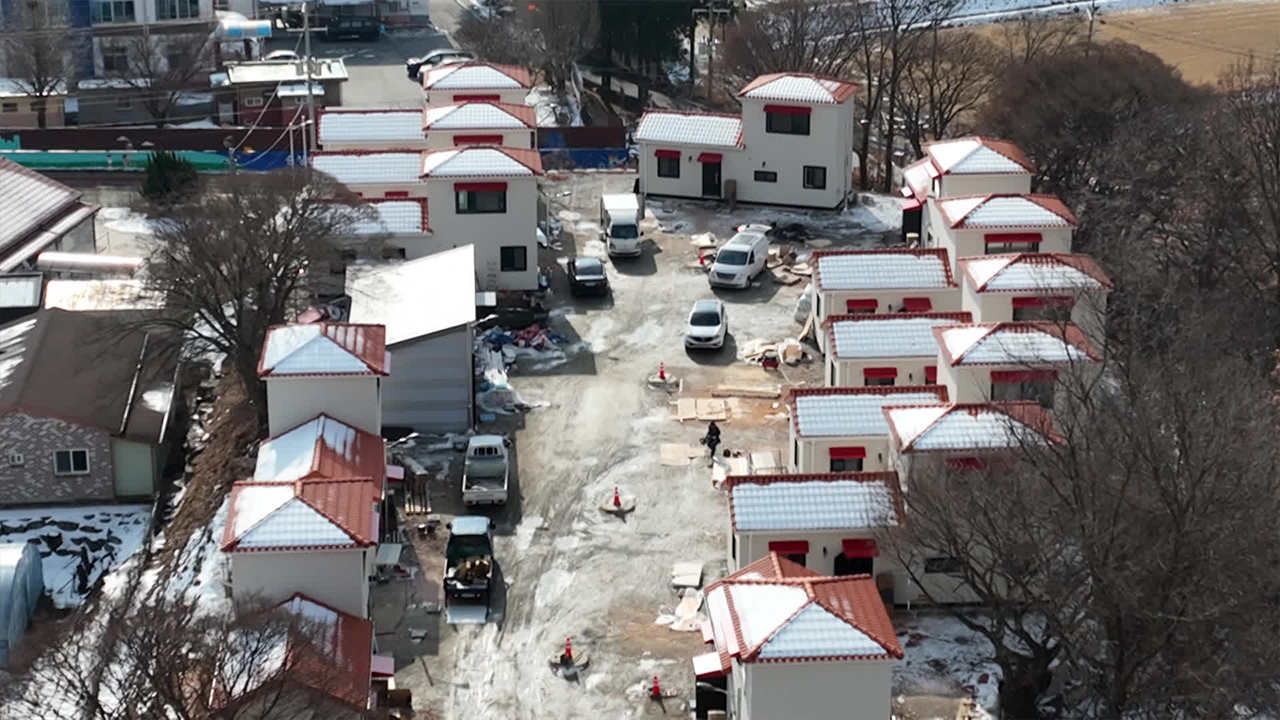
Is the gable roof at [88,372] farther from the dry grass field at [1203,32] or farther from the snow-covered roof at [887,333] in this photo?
the dry grass field at [1203,32]

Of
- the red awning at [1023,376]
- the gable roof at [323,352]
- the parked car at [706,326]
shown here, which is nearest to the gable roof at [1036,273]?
the red awning at [1023,376]

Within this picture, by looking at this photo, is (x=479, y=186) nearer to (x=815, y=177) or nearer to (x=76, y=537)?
(x=815, y=177)

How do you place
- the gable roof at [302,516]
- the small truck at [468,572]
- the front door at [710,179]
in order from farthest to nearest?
the front door at [710,179], the small truck at [468,572], the gable roof at [302,516]

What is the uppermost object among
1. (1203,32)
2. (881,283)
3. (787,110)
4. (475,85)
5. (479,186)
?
(475,85)

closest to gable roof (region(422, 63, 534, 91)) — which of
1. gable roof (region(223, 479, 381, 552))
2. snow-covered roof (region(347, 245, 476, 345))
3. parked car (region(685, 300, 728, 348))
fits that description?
snow-covered roof (region(347, 245, 476, 345))

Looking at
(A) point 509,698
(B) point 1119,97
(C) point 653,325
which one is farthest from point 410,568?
(B) point 1119,97

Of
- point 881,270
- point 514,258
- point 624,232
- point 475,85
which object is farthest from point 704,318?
point 475,85
